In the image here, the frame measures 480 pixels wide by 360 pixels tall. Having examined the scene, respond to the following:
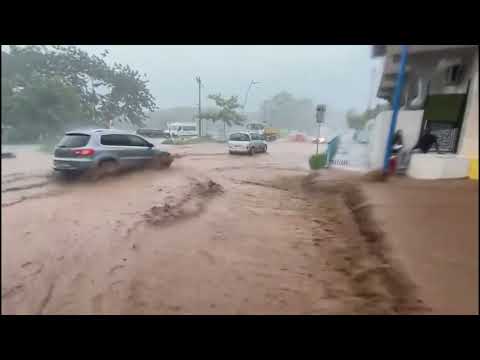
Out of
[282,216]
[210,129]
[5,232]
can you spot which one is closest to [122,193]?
[5,232]

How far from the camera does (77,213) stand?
35.9 inches

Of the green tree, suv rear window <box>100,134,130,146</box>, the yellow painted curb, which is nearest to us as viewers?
the yellow painted curb

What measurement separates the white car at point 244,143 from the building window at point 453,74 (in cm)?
83

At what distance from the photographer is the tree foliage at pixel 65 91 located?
775 mm

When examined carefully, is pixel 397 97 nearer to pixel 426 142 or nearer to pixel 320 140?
pixel 426 142

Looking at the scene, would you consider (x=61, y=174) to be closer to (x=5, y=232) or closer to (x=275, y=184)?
(x=5, y=232)

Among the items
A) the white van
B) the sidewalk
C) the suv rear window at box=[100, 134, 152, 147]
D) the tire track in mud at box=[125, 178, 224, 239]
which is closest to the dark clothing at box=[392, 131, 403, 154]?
the sidewalk

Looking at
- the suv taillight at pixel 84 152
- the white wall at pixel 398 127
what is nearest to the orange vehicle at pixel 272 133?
the white wall at pixel 398 127

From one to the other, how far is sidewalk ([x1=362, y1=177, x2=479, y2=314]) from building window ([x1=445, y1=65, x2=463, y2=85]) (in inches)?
14.7

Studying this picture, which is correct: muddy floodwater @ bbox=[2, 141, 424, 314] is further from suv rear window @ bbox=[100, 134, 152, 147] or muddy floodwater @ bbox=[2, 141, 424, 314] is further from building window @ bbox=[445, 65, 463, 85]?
building window @ bbox=[445, 65, 463, 85]

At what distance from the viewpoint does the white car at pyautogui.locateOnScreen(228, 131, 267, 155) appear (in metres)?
1.28

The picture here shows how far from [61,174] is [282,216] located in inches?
42.6

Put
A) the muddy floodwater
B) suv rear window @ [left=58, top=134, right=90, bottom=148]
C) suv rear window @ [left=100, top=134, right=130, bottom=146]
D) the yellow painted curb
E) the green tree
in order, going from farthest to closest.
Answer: the green tree, suv rear window @ [left=100, top=134, right=130, bottom=146], suv rear window @ [left=58, top=134, right=90, bottom=148], the muddy floodwater, the yellow painted curb

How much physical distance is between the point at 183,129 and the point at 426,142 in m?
1.10
